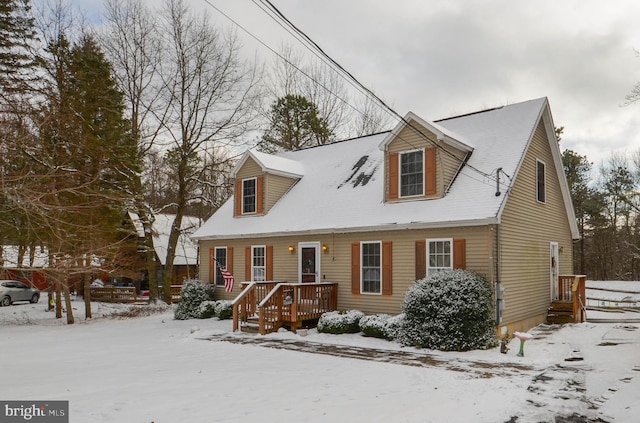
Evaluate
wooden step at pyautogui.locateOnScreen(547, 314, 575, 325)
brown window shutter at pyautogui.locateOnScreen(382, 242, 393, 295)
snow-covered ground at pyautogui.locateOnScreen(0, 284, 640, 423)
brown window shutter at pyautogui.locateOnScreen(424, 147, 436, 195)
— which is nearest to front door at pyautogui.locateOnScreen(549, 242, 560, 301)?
wooden step at pyautogui.locateOnScreen(547, 314, 575, 325)

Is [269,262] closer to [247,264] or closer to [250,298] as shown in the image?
[247,264]

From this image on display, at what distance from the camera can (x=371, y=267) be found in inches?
565

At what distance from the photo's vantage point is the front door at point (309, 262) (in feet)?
51.5

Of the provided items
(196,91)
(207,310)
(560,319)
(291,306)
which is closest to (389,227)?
(291,306)

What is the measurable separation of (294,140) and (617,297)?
21.5 meters

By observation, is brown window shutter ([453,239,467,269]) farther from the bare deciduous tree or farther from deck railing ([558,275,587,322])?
the bare deciduous tree

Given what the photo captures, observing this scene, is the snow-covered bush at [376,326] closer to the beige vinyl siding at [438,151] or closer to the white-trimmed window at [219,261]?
the beige vinyl siding at [438,151]

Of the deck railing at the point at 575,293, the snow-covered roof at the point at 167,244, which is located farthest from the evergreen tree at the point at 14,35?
the deck railing at the point at 575,293

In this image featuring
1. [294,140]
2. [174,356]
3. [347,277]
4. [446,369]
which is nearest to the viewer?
[446,369]

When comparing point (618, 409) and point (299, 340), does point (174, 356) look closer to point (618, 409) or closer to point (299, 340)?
point (299, 340)

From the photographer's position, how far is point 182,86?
79.9 feet

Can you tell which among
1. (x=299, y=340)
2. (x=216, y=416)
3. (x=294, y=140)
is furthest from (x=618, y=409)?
(x=294, y=140)

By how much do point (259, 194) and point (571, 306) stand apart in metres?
11.8

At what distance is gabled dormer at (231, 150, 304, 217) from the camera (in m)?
18.4
